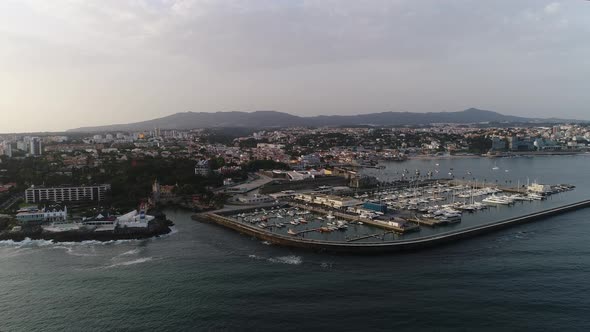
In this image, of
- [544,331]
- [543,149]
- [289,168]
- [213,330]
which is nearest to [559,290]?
[544,331]

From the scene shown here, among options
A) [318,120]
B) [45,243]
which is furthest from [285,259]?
[318,120]

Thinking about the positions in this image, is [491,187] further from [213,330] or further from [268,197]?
[213,330]

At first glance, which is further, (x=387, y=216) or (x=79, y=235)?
(x=387, y=216)

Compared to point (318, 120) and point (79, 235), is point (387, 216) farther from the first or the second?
point (318, 120)

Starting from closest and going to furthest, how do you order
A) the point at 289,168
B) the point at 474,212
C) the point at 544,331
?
the point at 544,331 → the point at 474,212 → the point at 289,168

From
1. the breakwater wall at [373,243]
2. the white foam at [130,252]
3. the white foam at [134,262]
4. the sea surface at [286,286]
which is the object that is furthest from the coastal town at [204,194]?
the white foam at [134,262]

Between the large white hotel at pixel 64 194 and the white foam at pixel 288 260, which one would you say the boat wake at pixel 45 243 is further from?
the large white hotel at pixel 64 194

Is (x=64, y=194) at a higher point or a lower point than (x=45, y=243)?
higher
